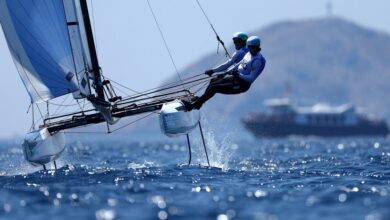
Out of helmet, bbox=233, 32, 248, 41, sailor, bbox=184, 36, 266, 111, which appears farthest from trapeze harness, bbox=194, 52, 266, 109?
helmet, bbox=233, 32, 248, 41

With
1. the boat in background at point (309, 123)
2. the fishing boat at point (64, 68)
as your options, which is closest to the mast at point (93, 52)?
the fishing boat at point (64, 68)

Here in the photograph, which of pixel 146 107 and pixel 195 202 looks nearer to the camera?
pixel 195 202

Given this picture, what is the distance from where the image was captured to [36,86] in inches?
771

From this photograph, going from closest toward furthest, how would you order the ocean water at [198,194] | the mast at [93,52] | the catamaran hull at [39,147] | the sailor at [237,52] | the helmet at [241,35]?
the ocean water at [198,194] → the mast at [93,52] → the sailor at [237,52] → the catamaran hull at [39,147] → the helmet at [241,35]

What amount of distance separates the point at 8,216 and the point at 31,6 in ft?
25.3

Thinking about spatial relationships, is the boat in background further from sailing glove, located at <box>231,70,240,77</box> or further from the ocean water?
the ocean water

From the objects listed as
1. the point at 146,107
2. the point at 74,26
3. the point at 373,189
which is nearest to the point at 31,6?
the point at 74,26

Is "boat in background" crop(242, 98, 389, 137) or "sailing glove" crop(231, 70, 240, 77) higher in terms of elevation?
"sailing glove" crop(231, 70, 240, 77)

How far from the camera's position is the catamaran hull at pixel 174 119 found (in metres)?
18.6

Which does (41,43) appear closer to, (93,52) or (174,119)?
(93,52)

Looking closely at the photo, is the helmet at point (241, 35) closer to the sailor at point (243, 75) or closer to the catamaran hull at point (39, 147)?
the sailor at point (243, 75)

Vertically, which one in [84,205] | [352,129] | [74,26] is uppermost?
[74,26]

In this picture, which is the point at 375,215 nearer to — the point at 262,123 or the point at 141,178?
the point at 141,178

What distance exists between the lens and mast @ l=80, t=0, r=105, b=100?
18.9m
